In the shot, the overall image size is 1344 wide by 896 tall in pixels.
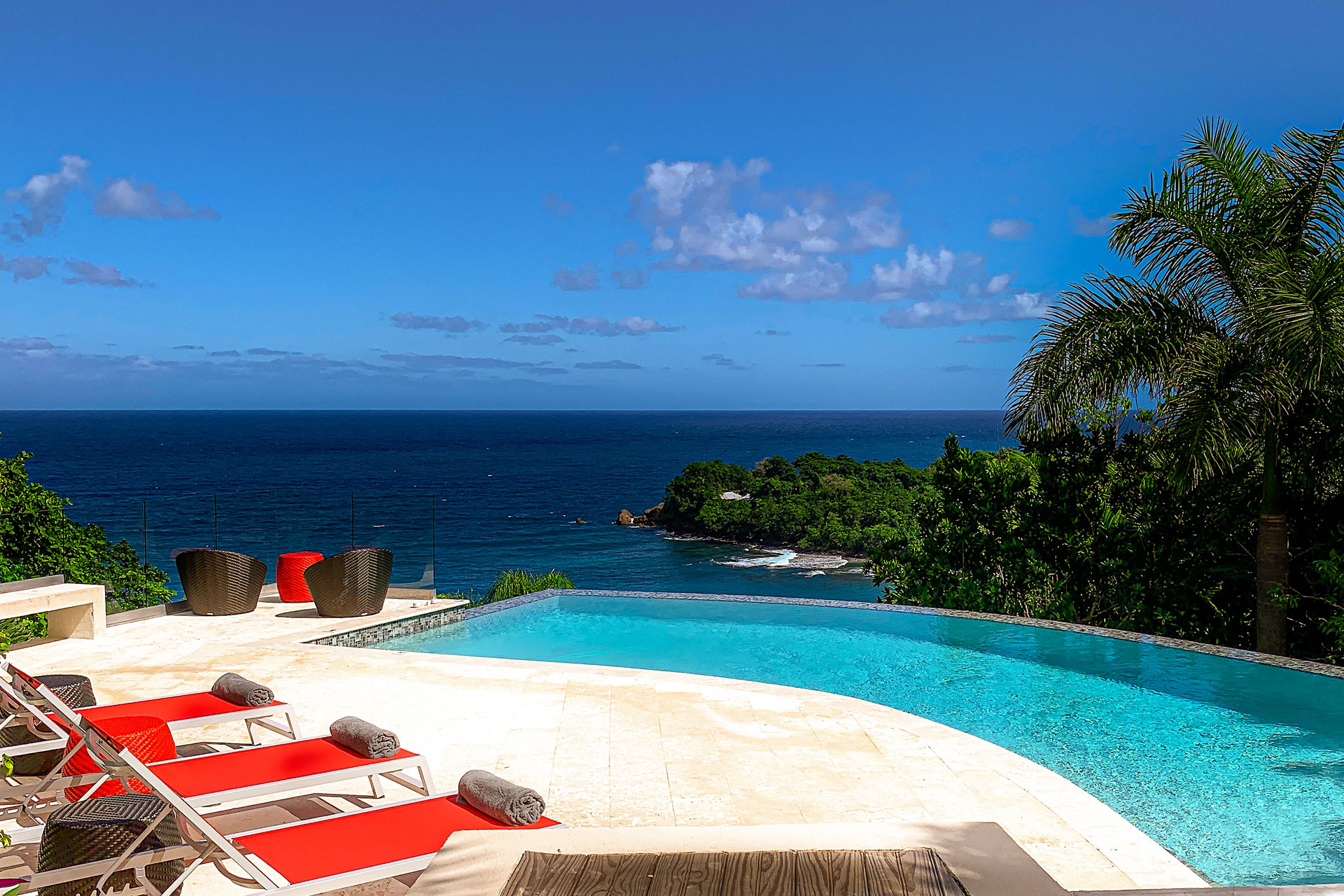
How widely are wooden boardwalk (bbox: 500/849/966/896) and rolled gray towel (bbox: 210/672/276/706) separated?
4.14 meters

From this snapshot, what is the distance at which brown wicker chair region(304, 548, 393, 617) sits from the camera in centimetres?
947

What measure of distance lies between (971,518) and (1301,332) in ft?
13.0

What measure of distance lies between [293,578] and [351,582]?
1.66 metres

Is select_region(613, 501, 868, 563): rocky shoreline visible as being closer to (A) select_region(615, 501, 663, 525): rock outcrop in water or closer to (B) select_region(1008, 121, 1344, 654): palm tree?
(A) select_region(615, 501, 663, 525): rock outcrop in water

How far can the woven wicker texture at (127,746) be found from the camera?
3.55 metres

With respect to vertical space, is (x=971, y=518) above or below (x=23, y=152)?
below

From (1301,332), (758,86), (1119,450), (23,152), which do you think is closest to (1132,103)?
(758,86)

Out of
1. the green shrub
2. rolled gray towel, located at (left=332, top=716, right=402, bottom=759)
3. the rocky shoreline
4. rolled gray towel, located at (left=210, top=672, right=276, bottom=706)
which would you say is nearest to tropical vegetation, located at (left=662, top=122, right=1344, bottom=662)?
the green shrub

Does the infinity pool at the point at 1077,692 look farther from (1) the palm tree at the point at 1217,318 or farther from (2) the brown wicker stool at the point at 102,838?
(2) the brown wicker stool at the point at 102,838

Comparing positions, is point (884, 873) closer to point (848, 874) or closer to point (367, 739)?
point (848, 874)

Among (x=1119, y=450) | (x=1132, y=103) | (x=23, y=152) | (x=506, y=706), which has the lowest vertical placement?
(x=506, y=706)

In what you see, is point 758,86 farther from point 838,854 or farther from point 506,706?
point 838,854

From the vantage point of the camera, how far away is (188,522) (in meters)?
11.1

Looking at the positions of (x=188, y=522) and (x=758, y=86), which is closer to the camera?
(x=188, y=522)
